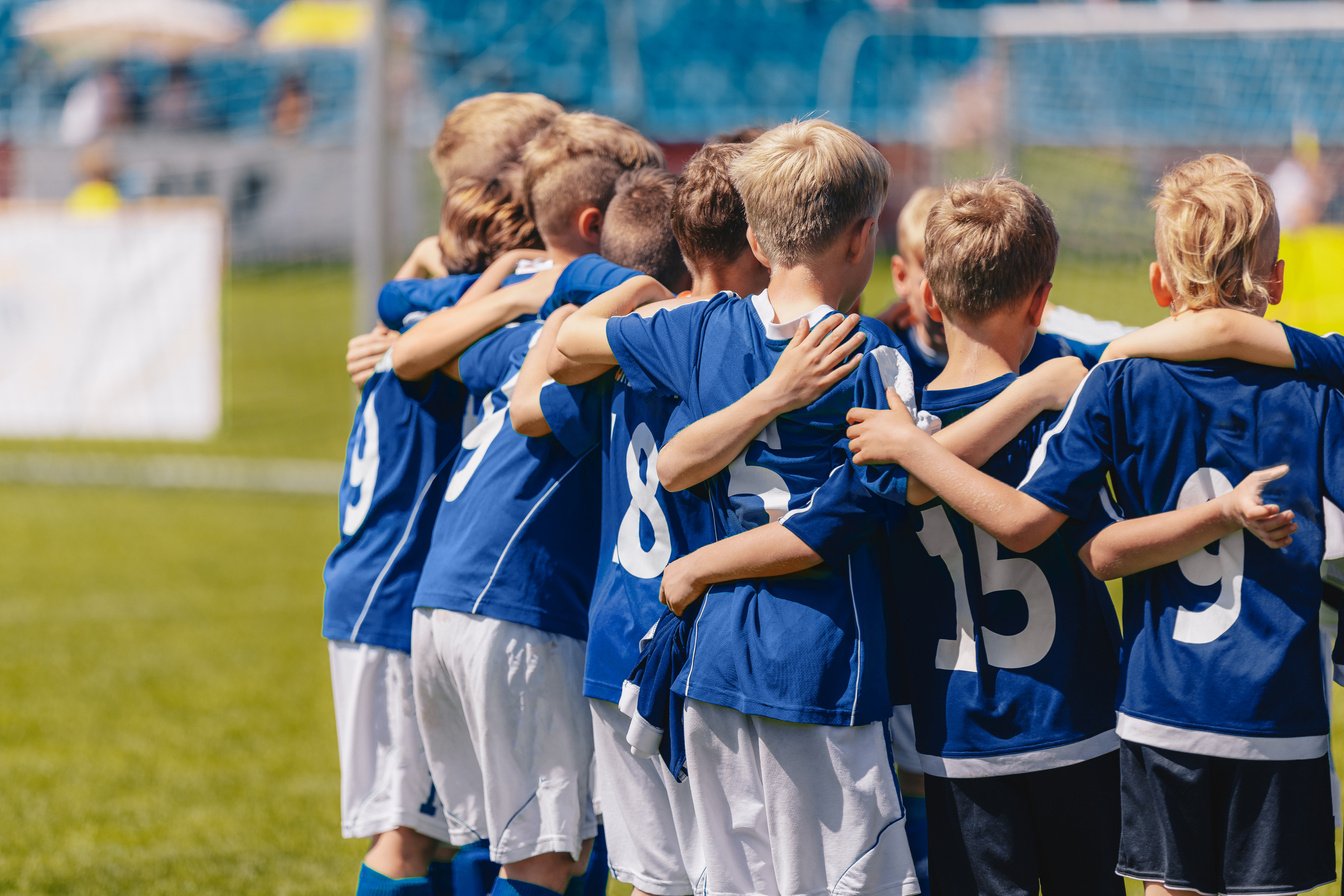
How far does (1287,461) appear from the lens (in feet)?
7.89

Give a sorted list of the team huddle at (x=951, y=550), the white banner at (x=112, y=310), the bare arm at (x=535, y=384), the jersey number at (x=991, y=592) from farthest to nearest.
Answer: the white banner at (x=112, y=310)
the bare arm at (x=535, y=384)
the jersey number at (x=991, y=592)
the team huddle at (x=951, y=550)

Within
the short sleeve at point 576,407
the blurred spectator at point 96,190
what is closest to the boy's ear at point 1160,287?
the short sleeve at point 576,407

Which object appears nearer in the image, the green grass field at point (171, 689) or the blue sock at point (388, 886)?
the blue sock at point (388, 886)

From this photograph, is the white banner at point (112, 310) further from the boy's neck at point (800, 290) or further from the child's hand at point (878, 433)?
the child's hand at point (878, 433)

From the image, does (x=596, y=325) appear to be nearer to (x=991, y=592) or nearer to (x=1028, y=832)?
(x=991, y=592)

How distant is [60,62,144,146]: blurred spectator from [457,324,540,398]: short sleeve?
14.2 metres

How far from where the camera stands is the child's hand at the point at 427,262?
11.9 feet

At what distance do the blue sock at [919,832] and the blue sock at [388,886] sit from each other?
101 centimetres

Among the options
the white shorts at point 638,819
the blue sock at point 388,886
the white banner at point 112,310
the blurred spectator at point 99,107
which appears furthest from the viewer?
the blurred spectator at point 99,107

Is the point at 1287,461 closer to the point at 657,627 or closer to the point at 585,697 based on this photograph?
the point at 657,627

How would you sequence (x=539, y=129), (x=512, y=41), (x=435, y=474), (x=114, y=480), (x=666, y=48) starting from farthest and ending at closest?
1. (x=666, y=48)
2. (x=114, y=480)
3. (x=512, y=41)
4. (x=539, y=129)
5. (x=435, y=474)

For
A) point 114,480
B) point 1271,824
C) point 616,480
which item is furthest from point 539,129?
point 114,480

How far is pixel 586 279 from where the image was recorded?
9.33 feet

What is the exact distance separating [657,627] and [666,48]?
744 inches
